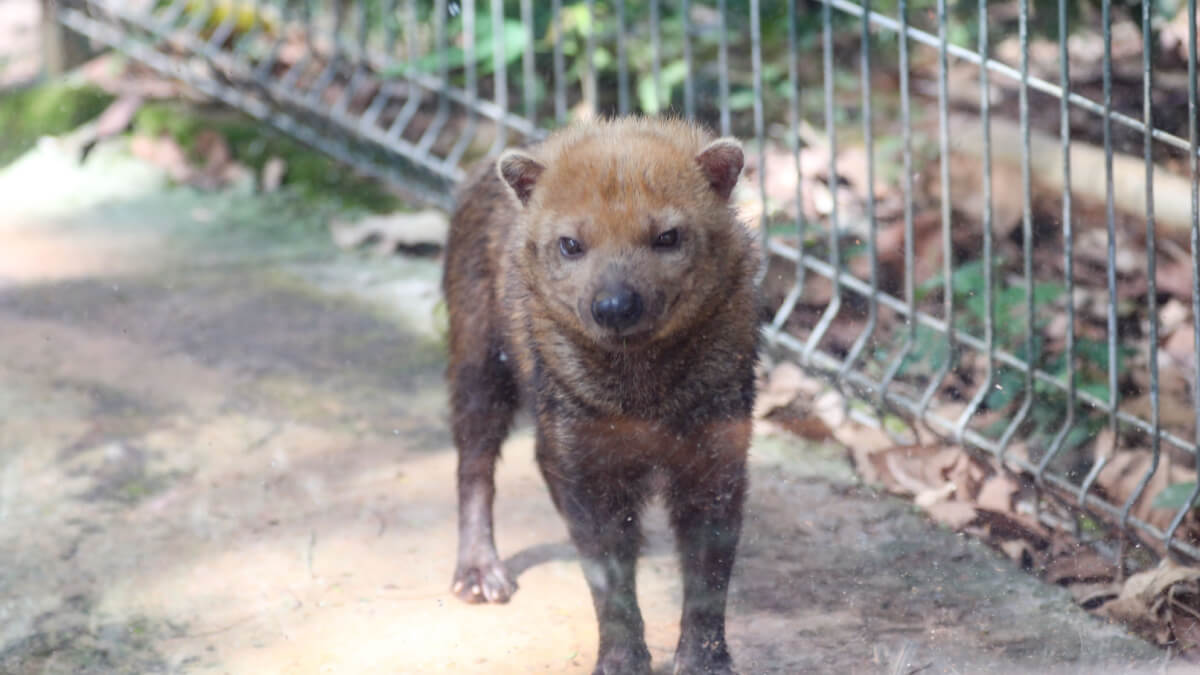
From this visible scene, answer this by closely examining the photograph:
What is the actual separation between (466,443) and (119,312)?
2.45 m

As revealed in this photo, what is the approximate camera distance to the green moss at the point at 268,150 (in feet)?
23.9

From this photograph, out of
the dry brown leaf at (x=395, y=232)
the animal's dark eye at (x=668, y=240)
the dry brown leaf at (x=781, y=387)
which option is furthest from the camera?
the dry brown leaf at (x=395, y=232)

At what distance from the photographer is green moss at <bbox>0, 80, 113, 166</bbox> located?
7.89 meters

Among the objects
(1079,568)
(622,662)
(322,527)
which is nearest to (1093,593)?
(1079,568)

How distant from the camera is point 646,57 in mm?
6594

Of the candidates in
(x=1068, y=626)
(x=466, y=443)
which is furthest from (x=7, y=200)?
(x=1068, y=626)

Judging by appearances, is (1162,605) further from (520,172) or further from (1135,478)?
(520,172)

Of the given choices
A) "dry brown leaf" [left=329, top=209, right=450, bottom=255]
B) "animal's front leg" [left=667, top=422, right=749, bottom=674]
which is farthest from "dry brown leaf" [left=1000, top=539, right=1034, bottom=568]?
"dry brown leaf" [left=329, top=209, right=450, bottom=255]

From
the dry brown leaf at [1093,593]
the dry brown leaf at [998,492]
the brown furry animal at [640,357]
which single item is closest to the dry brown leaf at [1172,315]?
the dry brown leaf at [998,492]

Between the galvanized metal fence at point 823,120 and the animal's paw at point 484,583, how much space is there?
4.93 ft

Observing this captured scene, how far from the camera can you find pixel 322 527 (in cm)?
418

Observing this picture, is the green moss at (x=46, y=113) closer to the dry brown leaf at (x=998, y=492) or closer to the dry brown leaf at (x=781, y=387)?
the dry brown leaf at (x=781, y=387)

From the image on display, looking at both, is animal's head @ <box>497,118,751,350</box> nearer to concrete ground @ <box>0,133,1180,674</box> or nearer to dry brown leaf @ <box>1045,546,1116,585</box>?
concrete ground @ <box>0,133,1180,674</box>

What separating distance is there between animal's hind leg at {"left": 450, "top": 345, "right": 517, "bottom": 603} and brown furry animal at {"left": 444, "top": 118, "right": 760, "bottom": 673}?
1.61 ft
